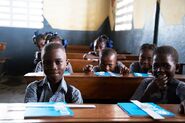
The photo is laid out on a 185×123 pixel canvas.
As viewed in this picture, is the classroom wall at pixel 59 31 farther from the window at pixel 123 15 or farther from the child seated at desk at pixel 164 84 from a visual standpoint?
the child seated at desk at pixel 164 84

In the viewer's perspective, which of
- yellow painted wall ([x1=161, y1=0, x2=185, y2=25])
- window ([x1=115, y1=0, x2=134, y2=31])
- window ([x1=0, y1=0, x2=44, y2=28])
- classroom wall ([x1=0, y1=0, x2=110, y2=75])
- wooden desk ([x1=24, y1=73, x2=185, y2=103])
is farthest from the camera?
classroom wall ([x1=0, y1=0, x2=110, y2=75])

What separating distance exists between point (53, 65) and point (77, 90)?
0.66 ft

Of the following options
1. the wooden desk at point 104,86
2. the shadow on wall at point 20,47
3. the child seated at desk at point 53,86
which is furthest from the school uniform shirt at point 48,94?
the shadow on wall at point 20,47

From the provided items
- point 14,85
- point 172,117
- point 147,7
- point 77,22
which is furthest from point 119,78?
point 77,22

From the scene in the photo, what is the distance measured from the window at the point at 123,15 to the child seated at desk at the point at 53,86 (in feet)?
12.5

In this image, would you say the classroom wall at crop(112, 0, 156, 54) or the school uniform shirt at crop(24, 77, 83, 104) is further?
the classroom wall at crop(112, 0, 156, 54)

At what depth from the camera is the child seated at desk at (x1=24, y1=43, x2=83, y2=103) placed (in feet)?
4.90

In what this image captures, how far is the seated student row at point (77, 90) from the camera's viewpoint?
145 centimetres

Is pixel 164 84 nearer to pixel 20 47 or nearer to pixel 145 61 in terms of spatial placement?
pixel 145 61

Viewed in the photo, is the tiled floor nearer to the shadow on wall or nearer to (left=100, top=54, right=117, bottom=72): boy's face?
the shadow on wall

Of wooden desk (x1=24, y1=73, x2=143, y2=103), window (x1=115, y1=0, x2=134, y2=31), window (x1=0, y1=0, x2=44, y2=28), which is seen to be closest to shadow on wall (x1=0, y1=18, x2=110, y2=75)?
window (x1=0, y1=0, x2=44, y2=28)

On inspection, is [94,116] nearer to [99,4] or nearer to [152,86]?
[152,86]

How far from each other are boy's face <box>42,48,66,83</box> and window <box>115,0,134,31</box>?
3797mm

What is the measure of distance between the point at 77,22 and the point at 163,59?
18.7ft
